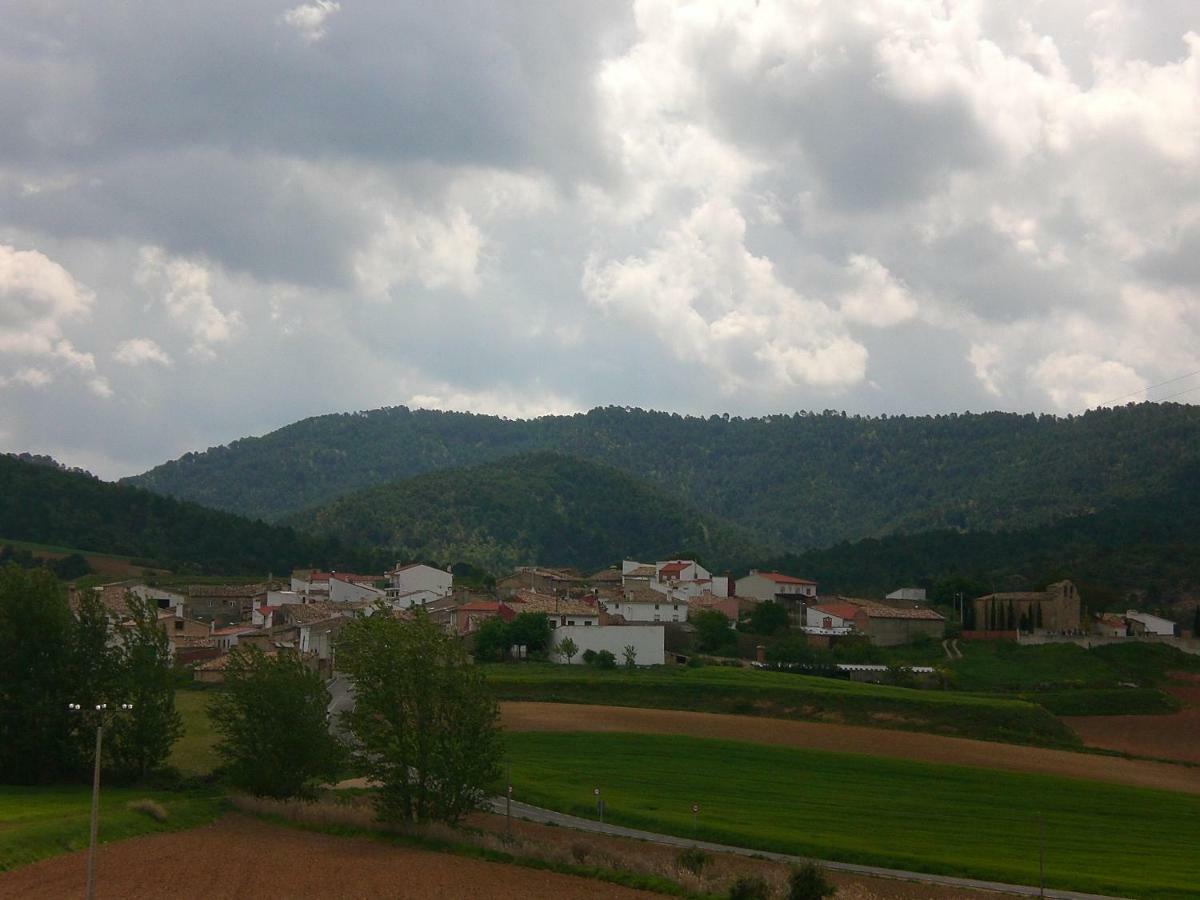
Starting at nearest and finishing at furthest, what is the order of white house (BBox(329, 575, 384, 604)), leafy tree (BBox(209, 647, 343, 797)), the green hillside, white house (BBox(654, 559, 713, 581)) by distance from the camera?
leafy tree (BBox(209, 647, 343, 797)) < white house (BBox(329, 575, 384, 604)) < the green hillside < white house (BBox(654, 559, 713, 581))

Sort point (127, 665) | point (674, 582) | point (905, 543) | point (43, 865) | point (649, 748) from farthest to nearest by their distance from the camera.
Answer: point (905, 543) → point (674, 582) → point (649, 748) → point (127, 665) → point (43, 865)

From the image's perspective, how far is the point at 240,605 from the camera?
106375 mm

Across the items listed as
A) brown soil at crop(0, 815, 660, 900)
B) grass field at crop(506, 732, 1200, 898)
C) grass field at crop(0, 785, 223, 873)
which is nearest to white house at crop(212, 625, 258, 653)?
grass field at crop(506, 732, 1200, 898)

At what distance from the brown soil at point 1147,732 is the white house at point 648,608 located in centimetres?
3515

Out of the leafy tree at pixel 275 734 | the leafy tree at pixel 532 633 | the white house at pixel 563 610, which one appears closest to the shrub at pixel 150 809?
the leafy tree at pixel 275 734

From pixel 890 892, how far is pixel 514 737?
2760 cm

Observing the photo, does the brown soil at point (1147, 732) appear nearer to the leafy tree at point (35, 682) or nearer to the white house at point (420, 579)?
the leafy tree at point (35, 682)

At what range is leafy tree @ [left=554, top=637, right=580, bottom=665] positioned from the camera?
80.9 metres

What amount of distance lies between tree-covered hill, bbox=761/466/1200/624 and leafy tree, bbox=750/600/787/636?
2281 centimetres

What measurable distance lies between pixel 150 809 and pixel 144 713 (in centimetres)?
901

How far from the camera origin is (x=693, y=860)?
33.3m

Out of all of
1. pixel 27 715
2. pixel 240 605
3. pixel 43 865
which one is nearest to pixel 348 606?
pixel 240 605

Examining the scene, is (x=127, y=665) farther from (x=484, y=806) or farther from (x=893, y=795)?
(x=893, y=795)

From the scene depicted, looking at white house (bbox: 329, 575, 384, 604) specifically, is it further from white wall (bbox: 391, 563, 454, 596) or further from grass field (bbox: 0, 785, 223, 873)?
grass field (bbox: 0, 785, 223, 873)
